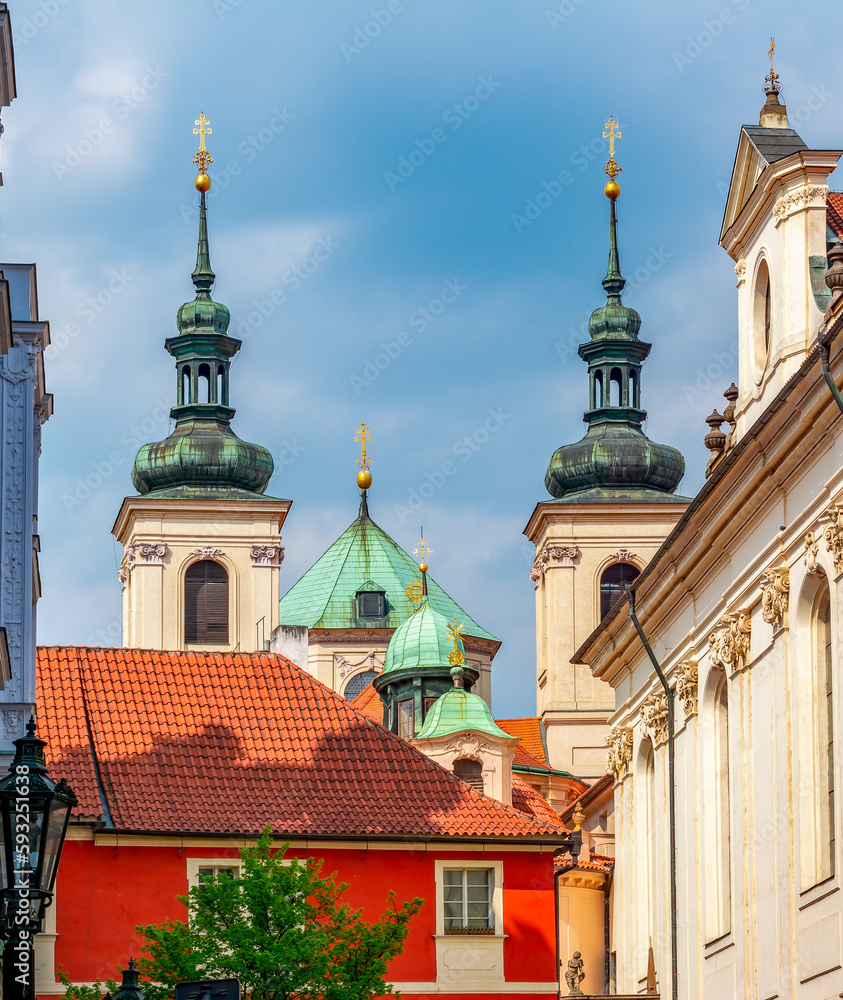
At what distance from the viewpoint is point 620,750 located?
33688 millimetres

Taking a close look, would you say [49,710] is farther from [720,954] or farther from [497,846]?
[720,954]

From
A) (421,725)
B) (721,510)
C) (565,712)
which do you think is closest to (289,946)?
(721,510)

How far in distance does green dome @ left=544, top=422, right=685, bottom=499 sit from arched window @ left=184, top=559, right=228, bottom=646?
11255 mm

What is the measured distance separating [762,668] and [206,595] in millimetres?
48021

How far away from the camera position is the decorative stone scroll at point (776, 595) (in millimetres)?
22938

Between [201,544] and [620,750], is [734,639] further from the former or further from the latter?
[201,544]

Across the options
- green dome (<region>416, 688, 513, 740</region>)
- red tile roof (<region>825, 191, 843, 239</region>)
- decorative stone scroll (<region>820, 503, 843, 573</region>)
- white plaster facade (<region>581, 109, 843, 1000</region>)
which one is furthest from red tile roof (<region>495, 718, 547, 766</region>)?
decorative stone scroll (<region>820, 503, 843, 573</region>)

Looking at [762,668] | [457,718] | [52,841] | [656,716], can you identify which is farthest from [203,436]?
[52,841]

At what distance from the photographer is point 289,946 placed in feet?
89.5

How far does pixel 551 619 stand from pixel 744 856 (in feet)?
145

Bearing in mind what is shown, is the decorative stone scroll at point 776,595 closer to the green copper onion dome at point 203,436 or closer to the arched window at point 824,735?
the arched window at point 824,735

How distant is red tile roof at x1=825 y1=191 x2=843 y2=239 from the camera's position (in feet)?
81.3

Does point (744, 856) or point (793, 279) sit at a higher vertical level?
point (793, 279)

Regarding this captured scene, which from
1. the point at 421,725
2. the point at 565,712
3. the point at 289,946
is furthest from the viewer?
the point at 565,712
